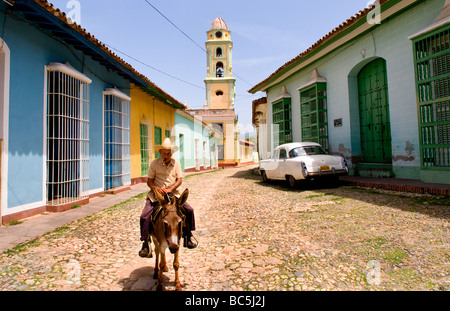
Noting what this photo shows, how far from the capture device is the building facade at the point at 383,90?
6684 millimetres

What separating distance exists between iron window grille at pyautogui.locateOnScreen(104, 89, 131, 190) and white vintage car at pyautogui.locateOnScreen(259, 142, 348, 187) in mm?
5421

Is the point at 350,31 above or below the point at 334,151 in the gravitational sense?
above

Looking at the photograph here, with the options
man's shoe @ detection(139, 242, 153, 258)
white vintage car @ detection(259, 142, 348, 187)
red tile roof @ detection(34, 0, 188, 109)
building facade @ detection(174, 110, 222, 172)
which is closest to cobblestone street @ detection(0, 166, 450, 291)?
man's shoe @ detection(139, 242, 153, 258)

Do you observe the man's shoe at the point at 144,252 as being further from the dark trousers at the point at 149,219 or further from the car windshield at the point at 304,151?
the car windshield at the point at 304,151

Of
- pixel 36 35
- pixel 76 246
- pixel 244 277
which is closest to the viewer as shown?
pixel 244 277

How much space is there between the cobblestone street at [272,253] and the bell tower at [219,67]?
82.4 ft

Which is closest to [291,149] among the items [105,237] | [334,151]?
[334,151]

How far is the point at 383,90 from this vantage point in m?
9.00

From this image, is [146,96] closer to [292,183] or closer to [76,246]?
[292,183]

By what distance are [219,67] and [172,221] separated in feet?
95.8

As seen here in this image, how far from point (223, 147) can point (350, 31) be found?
71.2 feet

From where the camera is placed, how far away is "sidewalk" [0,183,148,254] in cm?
436

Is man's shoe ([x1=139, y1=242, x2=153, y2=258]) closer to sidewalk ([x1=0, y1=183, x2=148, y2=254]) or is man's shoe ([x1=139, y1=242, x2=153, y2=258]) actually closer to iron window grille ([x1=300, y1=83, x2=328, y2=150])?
sidewalk ([x1=0, y1=183, x2=148, y2=254])

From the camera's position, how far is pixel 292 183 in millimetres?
8945
